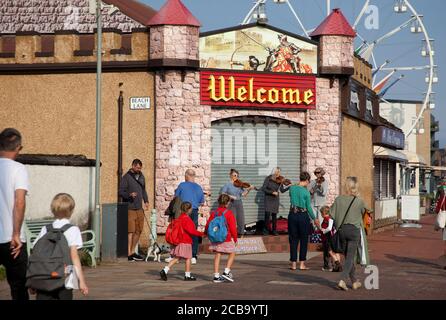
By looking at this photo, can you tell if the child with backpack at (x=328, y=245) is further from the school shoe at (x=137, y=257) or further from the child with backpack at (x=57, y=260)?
the child with backpack at (x=57, y=260)

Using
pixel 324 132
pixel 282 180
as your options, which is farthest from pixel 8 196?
pixel 324 132

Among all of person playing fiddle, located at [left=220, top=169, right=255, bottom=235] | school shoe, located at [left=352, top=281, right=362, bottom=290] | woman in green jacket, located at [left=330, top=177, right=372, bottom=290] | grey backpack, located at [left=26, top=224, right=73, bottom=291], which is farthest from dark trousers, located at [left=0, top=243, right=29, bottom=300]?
person playing fiddle, located at [left=220, top=169, right=255, bottom=235]

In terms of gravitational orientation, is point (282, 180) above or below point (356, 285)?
above

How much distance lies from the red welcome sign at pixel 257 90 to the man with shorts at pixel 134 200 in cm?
440

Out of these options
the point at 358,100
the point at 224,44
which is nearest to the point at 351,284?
the point at 224,44

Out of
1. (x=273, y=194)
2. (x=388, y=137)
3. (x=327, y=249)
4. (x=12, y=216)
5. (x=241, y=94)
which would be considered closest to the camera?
(x=12, y=216)

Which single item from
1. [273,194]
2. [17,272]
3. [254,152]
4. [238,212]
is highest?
[254,152]

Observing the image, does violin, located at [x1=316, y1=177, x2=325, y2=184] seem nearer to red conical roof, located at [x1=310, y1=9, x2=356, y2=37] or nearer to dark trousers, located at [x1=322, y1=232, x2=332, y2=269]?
dark trousers, located at [x1=322, y1=232, x2=332, y2=269]

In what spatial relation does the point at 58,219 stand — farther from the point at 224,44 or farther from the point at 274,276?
the point at 224,44

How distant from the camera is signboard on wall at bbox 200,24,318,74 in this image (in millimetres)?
24312

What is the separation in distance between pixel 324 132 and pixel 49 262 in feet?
55.0

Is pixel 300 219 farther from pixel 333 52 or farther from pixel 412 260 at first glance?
pixel 333 52

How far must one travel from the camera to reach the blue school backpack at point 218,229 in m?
15.4

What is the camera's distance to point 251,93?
2458cm
